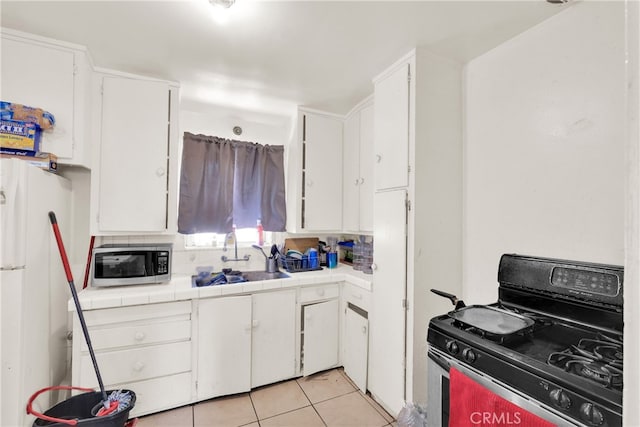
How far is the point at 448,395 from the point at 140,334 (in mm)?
1840

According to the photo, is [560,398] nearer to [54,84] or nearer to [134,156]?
[134,156]

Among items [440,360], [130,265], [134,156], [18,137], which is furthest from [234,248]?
[440,360]

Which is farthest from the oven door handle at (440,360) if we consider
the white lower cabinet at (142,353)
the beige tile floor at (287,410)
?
the white lower cabinet at (142,353)

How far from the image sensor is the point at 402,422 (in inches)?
63.0

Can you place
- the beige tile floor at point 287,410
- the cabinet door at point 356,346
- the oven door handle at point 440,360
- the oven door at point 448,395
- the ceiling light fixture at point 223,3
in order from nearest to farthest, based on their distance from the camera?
the oven door at point 448,395
the oven door handle at point 440,360
the ceiling light fixture at point 223,3
the beige tile floor at point 287,410
the cabinet door at point 356,346

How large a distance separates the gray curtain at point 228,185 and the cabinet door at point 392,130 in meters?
1.22

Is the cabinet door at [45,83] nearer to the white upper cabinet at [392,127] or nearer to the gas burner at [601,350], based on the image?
the white upper cabinet at [392,127]

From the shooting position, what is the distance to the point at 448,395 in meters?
1.14

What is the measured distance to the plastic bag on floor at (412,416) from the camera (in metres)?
1.54

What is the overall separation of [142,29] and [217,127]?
1.14m

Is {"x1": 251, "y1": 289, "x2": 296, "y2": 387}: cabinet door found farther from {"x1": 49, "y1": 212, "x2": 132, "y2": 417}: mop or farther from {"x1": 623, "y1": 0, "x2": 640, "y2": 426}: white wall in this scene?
{"x1": 623, "y1": 0, "x2": 640, "y2": 426}: white wall

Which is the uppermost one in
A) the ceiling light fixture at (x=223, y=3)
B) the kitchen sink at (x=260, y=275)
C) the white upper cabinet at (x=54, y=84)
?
the ceiling light fixture at (x=223, y=3)

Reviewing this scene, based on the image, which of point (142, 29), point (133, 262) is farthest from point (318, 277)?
point (142, 29)

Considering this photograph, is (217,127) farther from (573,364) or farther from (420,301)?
(573,364)
